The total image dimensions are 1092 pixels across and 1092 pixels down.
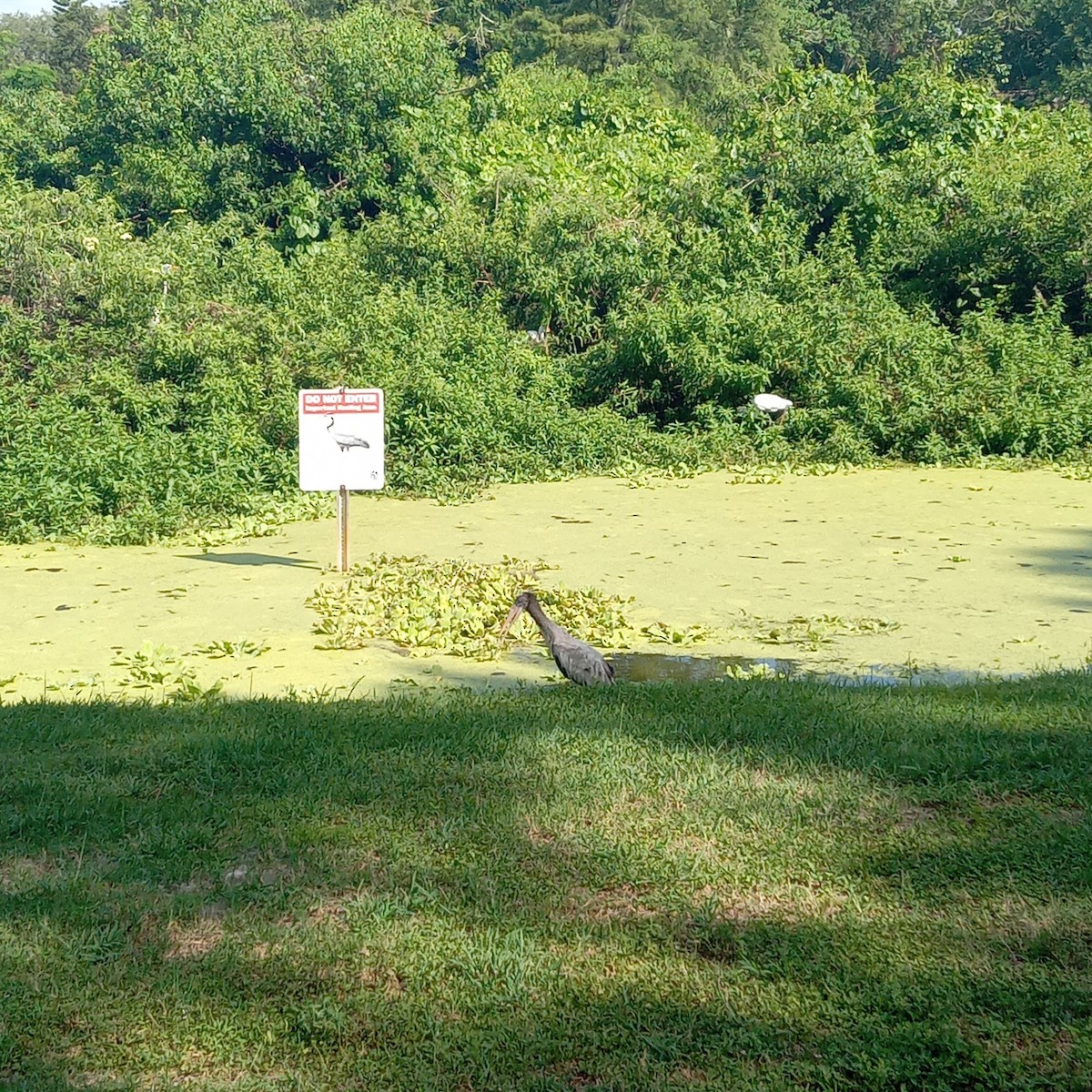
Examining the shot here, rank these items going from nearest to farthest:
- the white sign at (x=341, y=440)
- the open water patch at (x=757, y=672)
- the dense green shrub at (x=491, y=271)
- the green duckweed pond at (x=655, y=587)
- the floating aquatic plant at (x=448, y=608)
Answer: the open water patch at (x=757, y=672) → the green duckweed pond at (x=655, y=587) → the floating aquatic plant at (x=448, y=608) → the white sign at (x=341, y=440) → the dense green shrub at (x=491, y=271)

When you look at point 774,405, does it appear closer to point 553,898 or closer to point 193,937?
point 553,898

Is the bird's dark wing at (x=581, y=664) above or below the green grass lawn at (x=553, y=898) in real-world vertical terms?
below

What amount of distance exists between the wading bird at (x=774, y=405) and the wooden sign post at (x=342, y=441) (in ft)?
19.5

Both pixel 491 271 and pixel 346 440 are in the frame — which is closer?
pixel 346 440

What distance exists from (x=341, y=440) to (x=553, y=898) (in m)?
4.84

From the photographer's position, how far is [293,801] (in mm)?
3586

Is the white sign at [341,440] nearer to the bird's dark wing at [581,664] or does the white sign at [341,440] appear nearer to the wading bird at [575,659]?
the wading bird at [575,659]

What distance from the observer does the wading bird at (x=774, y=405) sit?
1280cm

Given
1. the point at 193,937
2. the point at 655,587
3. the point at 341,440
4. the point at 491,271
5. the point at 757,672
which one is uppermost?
the point at 491,271

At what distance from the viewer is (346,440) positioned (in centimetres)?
759

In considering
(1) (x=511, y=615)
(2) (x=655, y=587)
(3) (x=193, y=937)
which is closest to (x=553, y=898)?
(3) (x=193, y=937)

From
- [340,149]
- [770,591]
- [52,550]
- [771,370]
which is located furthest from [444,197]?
[770,591]

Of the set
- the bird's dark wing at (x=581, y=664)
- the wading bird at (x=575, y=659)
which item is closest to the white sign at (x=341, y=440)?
the wading bird at (x=575, y=659)

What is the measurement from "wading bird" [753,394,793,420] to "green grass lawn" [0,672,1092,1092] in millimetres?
8575
